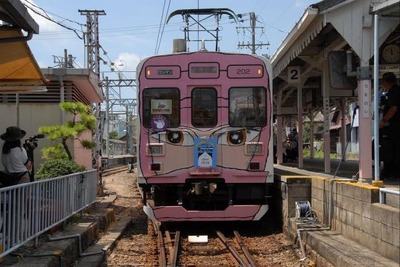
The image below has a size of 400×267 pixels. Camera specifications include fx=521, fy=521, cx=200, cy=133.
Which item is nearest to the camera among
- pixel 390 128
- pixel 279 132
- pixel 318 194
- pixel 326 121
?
pixel 390 128

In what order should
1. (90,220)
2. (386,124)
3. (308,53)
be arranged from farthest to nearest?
(308,53)
(90,220)
(386,124)

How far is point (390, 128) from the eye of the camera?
8.26m

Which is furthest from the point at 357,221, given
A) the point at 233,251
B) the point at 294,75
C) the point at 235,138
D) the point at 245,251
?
the point at 294,75

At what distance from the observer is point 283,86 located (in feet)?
56.0

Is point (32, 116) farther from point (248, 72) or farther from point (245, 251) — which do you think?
point (245, 251)

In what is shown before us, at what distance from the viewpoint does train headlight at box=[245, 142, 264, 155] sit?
31.5 feet

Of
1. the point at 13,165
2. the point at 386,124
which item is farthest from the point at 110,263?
the point at 386,124

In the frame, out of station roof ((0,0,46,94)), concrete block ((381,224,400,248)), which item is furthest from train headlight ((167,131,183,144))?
concrete block ((381,224,400,248))

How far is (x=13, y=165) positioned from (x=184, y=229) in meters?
4.41

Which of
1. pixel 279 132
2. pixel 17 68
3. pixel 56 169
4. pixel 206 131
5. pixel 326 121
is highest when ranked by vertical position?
pixel 17 68

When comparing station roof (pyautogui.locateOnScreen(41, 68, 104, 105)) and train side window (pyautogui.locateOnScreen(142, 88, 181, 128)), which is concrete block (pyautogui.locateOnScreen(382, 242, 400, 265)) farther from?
station roof (pyautogui.locateOnScreen(41, 68, 104, 105))

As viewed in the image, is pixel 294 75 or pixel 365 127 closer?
pixel 365 127

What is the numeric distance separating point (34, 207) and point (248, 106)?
4.66 meters

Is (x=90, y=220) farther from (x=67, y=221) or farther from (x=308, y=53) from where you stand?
(x=308, y=53)
